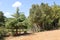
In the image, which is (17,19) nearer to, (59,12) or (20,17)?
(20,17)

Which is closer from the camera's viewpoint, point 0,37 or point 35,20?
point 0,37

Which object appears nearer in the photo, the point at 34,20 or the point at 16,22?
the point at 16,22

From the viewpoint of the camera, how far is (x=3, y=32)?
25406mm

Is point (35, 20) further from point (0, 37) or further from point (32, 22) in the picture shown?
point (0, 37)

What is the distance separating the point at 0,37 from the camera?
24719 mm

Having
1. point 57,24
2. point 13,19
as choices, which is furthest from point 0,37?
point 57,24

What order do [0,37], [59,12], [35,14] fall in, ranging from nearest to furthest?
1. [0,37]
2. [35,14]
3. [59,12]

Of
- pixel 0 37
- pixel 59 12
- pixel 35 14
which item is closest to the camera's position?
pixel 0 37

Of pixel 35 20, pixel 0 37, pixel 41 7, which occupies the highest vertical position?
pixel 41 7

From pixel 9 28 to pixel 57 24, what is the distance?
16.8 metres

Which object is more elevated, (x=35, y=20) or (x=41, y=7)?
(x=41, y=7)

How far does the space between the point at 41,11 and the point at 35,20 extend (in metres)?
2.17

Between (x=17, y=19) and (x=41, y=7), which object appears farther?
(x=41, y=7)

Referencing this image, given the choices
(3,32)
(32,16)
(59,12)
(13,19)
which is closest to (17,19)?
(13,19)
